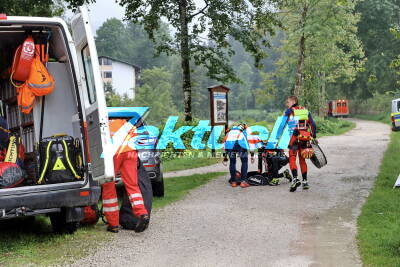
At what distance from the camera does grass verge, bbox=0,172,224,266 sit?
6050 millimetres

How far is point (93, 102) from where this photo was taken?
21.4 ft

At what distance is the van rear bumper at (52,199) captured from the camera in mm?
6027

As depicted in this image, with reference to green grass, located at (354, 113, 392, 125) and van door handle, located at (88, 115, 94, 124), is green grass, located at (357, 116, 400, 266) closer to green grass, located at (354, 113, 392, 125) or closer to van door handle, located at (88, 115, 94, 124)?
van door handle, located at (88, 115, 94, 124)

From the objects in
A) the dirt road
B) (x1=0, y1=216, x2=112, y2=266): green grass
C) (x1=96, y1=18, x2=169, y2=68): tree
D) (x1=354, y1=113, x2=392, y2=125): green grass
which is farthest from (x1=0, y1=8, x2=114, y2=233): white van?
(x1=96, y1=18, x2=169, y2=68): tree

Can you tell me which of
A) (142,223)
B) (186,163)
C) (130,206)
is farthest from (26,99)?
(186,163)

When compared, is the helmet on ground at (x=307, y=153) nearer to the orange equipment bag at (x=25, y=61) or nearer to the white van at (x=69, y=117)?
the white van at (x=69, y=117)

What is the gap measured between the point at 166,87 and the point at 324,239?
296ft

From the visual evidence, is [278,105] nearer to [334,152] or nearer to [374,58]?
[374,58]

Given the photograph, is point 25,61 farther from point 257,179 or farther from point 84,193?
point 257,179

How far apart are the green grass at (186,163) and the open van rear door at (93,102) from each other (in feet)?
32.0

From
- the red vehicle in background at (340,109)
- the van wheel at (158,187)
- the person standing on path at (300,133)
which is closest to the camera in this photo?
the van wheel at (158,187)

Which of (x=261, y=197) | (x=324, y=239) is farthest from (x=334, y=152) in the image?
(x=324, y=239)

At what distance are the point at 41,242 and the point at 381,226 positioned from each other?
15.9 ft

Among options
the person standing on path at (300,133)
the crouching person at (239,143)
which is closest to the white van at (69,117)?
the crouching person at (239,143)
